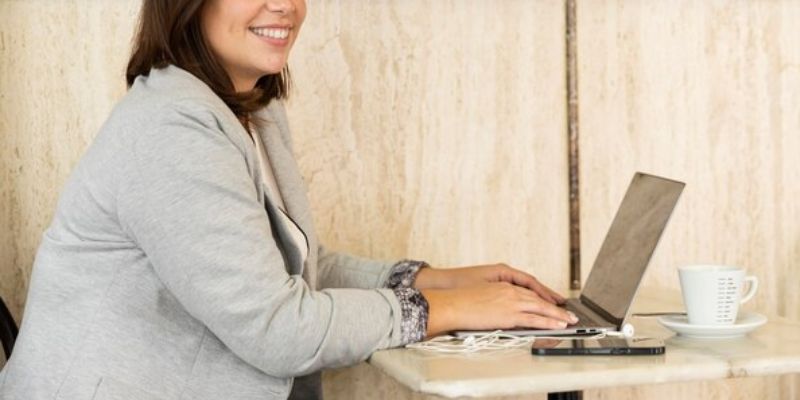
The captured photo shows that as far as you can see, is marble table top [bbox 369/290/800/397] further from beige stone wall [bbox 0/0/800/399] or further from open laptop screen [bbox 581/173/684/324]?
beige stone wall [bbox 0/0/800/399]

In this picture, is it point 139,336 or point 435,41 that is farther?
point 435,41

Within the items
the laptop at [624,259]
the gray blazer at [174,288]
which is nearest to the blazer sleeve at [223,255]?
the gray blazer at [174,288]

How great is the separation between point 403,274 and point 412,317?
414mm

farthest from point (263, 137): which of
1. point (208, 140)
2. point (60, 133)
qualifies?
point (60, 133)

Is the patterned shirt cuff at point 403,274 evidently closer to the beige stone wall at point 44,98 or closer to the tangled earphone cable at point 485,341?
the tangled earphone cable at point 485,341

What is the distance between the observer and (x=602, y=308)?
1611mm

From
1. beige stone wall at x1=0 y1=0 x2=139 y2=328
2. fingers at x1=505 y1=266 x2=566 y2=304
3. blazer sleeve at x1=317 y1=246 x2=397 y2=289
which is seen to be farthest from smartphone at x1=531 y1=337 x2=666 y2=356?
beige stone wall at x1=0 y1=0 x2=139 y2=328

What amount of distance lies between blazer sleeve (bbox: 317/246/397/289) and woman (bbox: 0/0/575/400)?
0.32 m

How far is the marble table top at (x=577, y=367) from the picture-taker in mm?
1197

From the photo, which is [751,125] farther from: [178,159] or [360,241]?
[178,159]

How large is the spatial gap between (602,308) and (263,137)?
557 millimetres

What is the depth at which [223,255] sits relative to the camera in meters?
1.29

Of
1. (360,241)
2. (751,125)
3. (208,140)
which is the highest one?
(208,140)

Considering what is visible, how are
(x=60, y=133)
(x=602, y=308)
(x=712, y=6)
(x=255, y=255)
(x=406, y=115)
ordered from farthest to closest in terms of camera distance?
(x=712, y=6) < (x=406, y=115) < (x=60, y=133) < (x=602, y=308) < (x=255, y=255)
